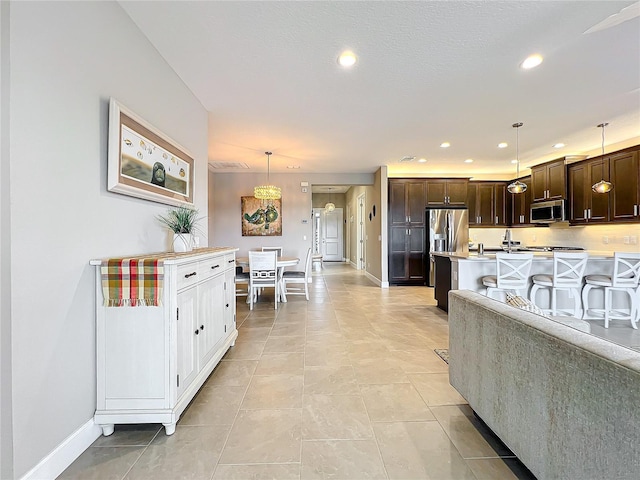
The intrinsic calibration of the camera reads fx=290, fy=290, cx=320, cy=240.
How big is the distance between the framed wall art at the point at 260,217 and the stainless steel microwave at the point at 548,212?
211 inches

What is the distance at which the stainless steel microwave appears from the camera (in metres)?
5.27

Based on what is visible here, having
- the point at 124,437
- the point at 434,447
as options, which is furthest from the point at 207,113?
the point at 434,447

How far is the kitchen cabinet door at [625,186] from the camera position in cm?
409

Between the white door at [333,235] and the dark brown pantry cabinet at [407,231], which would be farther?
the white door at [333,235]

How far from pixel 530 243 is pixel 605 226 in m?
1.78

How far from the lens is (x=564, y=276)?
3549mm

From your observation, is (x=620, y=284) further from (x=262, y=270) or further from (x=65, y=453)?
(x=65, y=453)

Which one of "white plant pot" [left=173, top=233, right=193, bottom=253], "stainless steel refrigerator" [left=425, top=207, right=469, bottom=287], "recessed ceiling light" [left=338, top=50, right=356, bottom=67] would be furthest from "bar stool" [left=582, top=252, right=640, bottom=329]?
"white plant pot" [left=173, top=233, right=193, bottom=253]

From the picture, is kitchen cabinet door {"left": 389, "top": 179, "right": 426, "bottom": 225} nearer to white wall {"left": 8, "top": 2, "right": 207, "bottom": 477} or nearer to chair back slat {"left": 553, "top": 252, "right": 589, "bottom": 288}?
chair back slat {"left": 553, "top": 252, "right": 589, "bottom": 288}

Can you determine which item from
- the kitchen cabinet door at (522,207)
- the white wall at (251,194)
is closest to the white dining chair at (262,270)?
the white wall at (251,194)

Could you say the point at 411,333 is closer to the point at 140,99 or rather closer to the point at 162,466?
the point at 162,466

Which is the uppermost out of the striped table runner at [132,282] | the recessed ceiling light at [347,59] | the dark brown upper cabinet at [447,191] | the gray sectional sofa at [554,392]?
the recessed ceiling light at [347,59]

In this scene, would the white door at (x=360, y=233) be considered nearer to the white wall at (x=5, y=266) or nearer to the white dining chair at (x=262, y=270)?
the white dining chair at (x=262, y=270)

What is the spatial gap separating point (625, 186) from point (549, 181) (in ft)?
4.44
